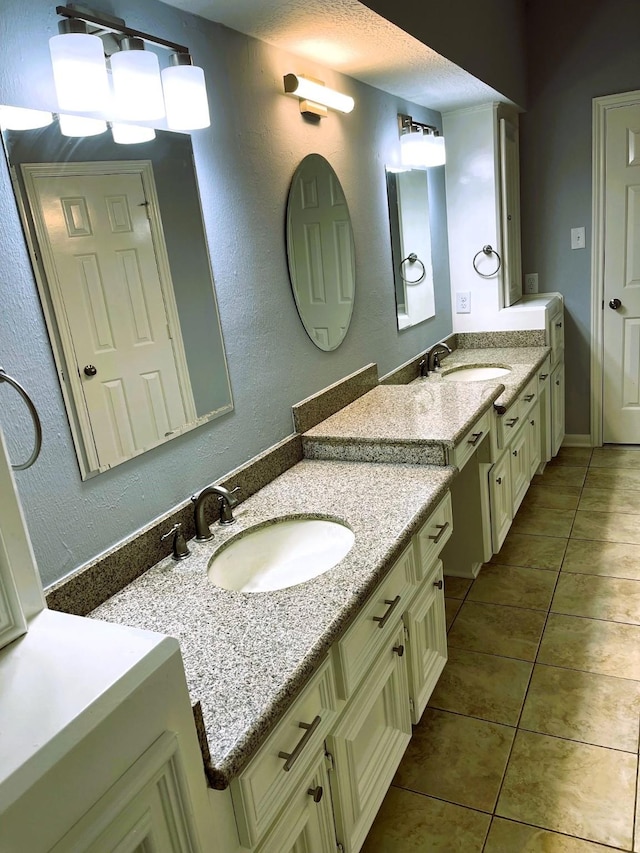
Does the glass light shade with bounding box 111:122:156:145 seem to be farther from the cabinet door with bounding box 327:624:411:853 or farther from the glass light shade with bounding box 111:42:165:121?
the cabinet door with bounding box 327:624:411:853

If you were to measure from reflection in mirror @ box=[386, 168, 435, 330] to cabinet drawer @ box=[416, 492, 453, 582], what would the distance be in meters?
1.23

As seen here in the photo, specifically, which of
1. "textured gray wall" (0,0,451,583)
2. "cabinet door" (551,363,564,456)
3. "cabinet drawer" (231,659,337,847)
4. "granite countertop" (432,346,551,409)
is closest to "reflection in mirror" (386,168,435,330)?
"textured gray wall" (0,0,451,583)

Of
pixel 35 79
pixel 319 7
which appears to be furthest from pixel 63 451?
pixel 319 7

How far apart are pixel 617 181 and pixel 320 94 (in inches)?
91.3

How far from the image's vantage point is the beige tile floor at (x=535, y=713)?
5.19 ft

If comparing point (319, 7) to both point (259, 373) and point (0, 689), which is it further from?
point (0, 689)

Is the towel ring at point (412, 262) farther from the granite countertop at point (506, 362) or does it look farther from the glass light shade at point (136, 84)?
the glass light shade at point (136, 84)

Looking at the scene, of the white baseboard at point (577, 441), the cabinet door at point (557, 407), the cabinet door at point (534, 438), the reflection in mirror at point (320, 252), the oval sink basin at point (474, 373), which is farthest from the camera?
the white baseboard at point (577, 441)

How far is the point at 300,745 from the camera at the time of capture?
108cm

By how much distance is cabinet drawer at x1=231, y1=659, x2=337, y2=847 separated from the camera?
95 centimetres

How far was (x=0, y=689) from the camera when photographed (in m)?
0.79

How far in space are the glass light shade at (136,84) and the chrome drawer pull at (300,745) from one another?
1.23 m

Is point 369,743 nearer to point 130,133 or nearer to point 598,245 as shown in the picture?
point 130,133

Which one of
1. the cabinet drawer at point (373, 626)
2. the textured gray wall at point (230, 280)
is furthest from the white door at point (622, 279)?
the cabinet drawer at point (373, 626)
